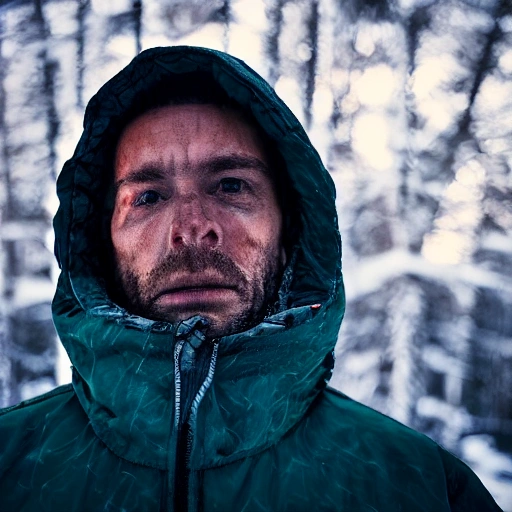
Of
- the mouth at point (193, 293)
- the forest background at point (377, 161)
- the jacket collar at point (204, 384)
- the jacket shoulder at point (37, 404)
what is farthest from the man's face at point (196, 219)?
the forest background at point (377, 161)

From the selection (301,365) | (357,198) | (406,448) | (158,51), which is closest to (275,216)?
(301,365)

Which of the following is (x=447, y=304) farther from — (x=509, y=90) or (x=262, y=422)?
(x=262, y=422)

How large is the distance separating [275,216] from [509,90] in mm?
1544

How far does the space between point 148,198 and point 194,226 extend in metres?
0.20

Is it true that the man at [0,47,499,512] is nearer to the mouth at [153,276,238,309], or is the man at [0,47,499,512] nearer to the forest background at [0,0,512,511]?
the mouth at [153,276,238,309]

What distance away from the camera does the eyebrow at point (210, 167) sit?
4.37 ft

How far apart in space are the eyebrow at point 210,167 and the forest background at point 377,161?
100cm

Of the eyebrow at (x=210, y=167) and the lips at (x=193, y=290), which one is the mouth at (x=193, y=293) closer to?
the lips at (x=193, y=290)

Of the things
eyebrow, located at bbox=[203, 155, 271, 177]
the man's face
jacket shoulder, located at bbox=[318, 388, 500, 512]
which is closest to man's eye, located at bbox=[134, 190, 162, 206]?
the man's face

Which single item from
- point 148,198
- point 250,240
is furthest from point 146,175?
point 250,240

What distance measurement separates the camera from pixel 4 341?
96.1 inches

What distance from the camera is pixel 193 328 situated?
1.05 m

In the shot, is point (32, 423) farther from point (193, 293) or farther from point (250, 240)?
point (250, 240)

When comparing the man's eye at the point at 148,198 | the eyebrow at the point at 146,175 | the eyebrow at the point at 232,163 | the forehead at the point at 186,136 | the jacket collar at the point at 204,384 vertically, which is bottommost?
the jacket collar at the point at 204,384
